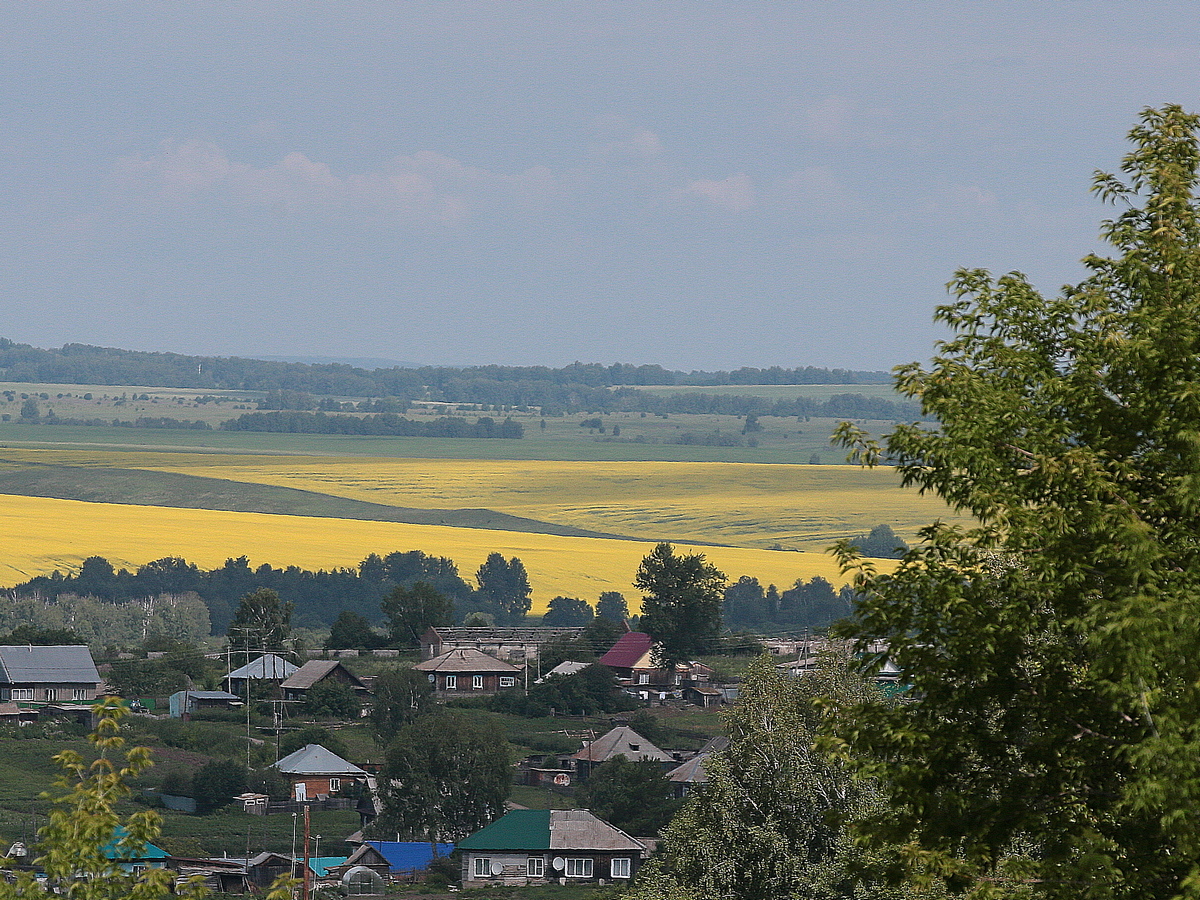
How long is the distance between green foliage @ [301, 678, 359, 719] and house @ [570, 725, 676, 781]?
15532 millimetres

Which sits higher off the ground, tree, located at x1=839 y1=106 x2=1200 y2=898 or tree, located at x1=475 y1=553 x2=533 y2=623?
tree, located at x1=839 y1=106 x2=1200 y2=898

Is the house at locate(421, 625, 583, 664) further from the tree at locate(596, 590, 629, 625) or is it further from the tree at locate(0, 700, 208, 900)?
the tree at locate(0, 700, 208, 900)

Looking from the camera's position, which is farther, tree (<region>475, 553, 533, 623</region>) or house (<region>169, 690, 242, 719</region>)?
tree (<region>475, 553, 533, 623</region>)

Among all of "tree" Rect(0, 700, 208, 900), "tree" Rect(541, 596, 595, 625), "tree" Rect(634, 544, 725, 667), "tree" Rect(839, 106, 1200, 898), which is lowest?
"tree" Rect(541, 596, 595, 625)

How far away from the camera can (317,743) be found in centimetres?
7931

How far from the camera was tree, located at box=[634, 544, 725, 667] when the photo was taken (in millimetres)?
111625

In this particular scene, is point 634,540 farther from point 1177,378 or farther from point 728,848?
point 1177,378

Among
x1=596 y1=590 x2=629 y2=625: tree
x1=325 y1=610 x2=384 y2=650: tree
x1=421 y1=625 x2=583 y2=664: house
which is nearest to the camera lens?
x1=421 y1=625 x2=583 y2=664: house

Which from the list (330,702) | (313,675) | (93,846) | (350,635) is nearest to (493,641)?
(350,635)

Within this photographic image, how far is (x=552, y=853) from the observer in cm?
6075

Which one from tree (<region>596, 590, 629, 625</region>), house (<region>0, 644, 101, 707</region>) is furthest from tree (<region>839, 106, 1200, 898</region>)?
tree (<region>596, 590, 629, 625</region>)

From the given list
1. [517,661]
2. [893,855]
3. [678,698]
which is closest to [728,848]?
[893,855]

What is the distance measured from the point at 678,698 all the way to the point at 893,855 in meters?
92.7

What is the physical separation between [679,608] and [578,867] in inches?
2050
